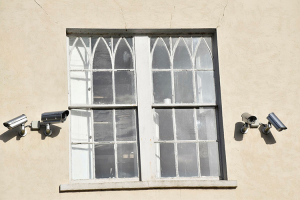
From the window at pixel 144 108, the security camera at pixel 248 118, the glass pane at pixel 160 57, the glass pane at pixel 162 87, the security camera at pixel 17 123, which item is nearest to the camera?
the security camera at pixel 17 123

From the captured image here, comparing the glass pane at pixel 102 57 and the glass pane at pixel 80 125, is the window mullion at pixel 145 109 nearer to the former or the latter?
the glass pane at pixel 102 57

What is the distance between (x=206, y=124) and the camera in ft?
22.9

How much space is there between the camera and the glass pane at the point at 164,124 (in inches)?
270

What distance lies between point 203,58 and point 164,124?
1106 millimetres

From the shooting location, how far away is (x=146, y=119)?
6832 millimetres

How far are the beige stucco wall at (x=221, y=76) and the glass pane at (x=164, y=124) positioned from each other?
0.74m

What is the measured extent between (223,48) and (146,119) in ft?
4.80

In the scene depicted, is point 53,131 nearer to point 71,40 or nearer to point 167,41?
→ point 71,40

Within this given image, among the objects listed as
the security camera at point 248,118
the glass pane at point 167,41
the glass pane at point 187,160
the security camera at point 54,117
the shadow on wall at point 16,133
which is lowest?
the glass pane at point 187,160

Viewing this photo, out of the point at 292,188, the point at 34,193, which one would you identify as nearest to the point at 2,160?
the point at 34,193

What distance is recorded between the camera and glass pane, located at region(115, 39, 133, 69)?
703cm

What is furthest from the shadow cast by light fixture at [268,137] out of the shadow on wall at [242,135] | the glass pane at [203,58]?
the glass pane at [203,58]

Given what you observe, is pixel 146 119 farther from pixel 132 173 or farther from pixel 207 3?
pixel 207 3

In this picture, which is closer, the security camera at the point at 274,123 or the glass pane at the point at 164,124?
the security camera at the point at 274,123
